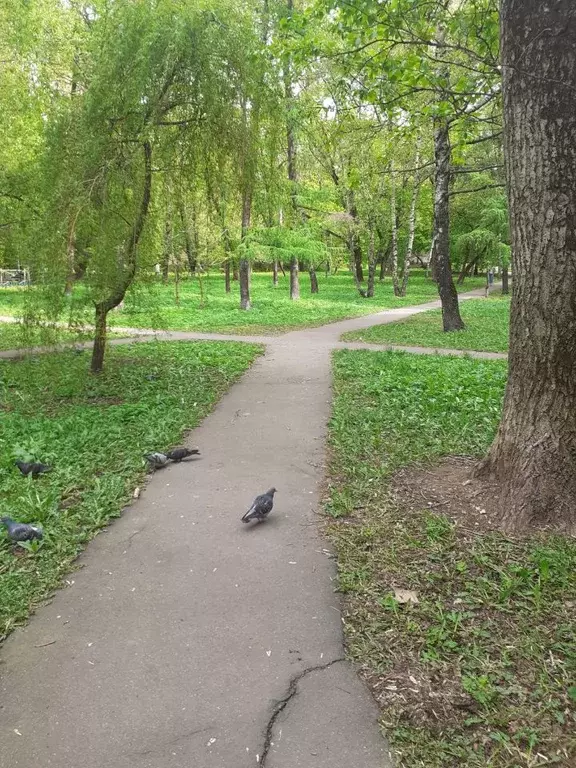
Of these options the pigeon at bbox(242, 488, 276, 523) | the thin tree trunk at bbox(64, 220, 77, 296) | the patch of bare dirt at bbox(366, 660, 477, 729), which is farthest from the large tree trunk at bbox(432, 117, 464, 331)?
→ the patch of bare dirt at bbox(366, 660, 477, 729)

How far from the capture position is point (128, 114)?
7086mm

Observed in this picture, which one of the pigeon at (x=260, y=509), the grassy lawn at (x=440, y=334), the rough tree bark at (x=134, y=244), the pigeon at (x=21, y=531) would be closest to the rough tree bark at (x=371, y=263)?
the grassy lawn at (x=440, y=334)

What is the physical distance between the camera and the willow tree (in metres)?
6.91

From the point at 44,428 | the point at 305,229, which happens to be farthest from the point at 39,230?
the point at 305,229

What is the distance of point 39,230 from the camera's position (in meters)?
7.07

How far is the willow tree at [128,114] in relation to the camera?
6.91 metres

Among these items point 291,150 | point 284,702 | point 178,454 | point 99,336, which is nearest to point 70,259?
point 99,336

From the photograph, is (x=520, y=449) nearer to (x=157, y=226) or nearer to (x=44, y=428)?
(x=44, y=428)

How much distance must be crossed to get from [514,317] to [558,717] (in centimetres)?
252

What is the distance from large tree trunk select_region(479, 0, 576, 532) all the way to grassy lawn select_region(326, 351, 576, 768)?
1.29 ft

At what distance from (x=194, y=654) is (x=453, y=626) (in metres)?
1.37

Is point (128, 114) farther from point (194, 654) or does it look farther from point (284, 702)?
point (284, 702)

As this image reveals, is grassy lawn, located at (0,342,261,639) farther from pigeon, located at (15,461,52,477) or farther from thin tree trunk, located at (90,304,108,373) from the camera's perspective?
thin tree trunk, located at (90,304,108,373)

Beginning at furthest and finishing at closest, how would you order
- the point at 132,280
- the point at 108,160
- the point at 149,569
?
the point at 132,280 < the point at 108,160 < the point at 149,569
